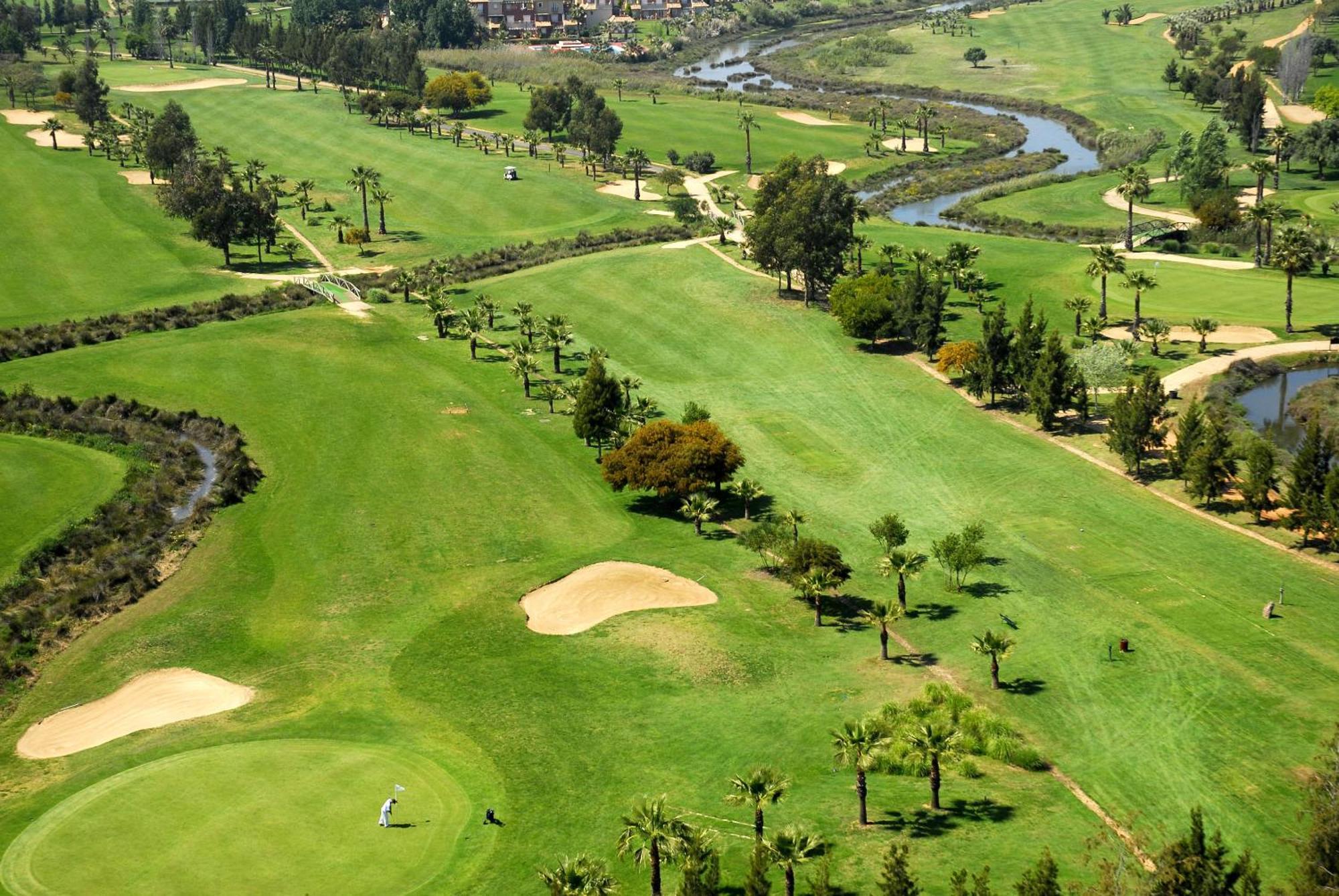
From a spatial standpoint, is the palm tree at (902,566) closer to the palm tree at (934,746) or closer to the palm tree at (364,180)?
the palm tree at (934,746)

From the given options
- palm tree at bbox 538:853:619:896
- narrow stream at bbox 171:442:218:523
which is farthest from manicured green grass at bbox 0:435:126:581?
palm tree at bbox 538:853:619:896

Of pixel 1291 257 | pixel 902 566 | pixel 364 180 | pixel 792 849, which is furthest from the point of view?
pixel 364 180

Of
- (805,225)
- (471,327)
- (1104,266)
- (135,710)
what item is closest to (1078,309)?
(1104,266)

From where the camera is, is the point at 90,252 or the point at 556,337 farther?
the point at 90,252

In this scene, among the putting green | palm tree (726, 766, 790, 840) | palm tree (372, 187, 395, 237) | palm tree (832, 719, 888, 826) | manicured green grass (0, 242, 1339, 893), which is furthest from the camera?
palm tree (372, 187, 395, 237)

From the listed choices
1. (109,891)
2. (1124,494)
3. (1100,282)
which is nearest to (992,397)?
(1124,494)

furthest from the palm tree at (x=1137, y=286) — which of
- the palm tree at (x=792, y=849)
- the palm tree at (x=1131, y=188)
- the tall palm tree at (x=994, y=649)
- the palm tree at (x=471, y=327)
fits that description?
the palm tree at (x=792, y=849)

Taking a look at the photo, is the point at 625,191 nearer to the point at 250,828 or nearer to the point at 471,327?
the point at 471,327

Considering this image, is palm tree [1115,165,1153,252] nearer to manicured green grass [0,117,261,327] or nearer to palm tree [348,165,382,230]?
palm tree [348,165,382,230]
